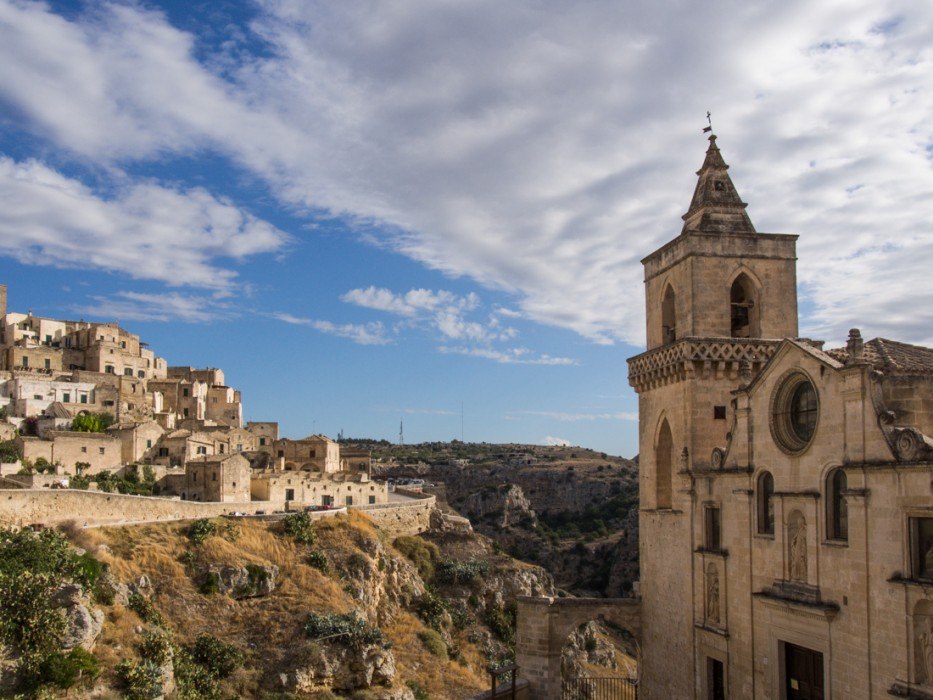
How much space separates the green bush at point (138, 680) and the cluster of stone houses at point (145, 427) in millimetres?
16896

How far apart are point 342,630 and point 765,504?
67.3 ft

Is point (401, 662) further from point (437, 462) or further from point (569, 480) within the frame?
point (437, 462)

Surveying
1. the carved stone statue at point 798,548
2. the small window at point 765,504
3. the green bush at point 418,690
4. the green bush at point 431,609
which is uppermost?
the small window at point 765,504

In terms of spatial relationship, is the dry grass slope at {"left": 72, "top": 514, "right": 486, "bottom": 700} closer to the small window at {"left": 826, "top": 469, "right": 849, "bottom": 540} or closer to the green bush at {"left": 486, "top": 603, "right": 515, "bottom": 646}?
the green bush at {"left": 486, "top": 603, "right": 515, "bottom": 646}

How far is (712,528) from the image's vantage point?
1877cm

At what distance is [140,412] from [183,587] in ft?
81.7

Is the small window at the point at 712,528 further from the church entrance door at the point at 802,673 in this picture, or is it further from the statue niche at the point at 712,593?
the church entrance door at the point at 802,673

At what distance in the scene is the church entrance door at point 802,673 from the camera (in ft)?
49.2

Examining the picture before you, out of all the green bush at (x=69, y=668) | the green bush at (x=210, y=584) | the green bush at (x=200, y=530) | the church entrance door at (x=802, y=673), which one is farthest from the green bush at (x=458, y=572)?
the church entrance door at (x=802, y=673)

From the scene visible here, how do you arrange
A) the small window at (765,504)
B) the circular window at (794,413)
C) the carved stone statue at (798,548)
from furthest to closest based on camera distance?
the small window at (765,504)
the circular window at (794,413)
the carved stone statue at (798,548)

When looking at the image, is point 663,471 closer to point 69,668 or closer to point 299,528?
point 69,668

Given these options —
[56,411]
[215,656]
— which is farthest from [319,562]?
[56,411]

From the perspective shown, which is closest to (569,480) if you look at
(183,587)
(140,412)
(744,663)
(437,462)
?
(437,462)

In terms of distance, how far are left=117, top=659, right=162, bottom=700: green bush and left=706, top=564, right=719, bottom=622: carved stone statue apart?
53.7ft
